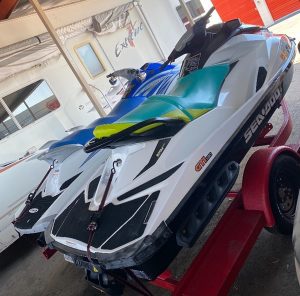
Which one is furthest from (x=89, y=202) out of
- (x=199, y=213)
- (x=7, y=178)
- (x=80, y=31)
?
(x=80, y=31)

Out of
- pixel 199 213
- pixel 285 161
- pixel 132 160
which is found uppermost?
pixel 132 160

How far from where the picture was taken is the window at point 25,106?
538 cm

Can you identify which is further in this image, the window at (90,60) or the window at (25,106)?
the window at (90,60)

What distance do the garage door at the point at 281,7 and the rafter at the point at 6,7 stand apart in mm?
9941

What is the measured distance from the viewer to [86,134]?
292cm

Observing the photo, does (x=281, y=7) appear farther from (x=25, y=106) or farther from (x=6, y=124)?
(x=6, y=124)

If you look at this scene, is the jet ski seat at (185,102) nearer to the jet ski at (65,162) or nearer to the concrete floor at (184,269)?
the jet ski at (65,162)

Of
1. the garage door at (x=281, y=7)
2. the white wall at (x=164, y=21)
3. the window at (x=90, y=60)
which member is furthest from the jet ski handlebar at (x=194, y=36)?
the garage door at (x=281, y=7)

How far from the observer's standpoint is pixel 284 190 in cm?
218

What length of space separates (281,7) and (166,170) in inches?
506

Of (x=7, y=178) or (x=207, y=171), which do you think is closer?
(x=207, y=171)

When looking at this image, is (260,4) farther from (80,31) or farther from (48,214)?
(48,214)

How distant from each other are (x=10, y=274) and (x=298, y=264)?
12.7 feet

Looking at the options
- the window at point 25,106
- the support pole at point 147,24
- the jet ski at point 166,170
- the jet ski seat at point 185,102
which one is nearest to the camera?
the jet ski at point 166,170
